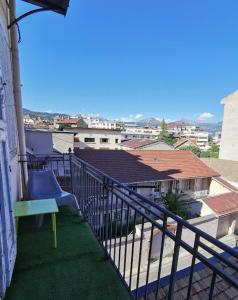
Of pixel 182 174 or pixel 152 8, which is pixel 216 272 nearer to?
pixel 152 8

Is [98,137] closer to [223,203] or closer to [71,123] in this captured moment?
[71,123]

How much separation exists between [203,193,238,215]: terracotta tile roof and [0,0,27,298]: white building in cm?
978

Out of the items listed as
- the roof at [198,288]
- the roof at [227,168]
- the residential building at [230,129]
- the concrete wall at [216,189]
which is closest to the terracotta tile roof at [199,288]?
the roof at [198,288]

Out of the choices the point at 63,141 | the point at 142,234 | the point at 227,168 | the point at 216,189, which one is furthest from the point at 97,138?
the point at 142,234

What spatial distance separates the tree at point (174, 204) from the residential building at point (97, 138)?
1683 centimetres

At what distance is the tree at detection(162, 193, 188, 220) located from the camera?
1094 centimetres

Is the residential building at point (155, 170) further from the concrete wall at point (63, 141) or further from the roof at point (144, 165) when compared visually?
the concrete wall at point (63, 141)

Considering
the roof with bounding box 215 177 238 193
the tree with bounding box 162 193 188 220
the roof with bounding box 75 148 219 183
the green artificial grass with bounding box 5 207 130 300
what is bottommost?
the tree with bounding box 162 193 188 220

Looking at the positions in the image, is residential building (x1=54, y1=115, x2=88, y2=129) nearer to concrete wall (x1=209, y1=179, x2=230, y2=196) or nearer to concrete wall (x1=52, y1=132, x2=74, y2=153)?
concrete wall (x1=52, y1=132, x2=74, y2=153)

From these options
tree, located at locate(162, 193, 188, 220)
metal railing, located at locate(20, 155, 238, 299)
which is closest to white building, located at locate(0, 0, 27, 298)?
metal railing, located at locate(20, 155, 238, 299)

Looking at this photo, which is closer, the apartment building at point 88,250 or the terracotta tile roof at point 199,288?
the apartment building at point 88,250

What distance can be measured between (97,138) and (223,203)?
62.9 feet

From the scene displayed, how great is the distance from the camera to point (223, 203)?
10.8m

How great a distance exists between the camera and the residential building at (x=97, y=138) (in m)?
26.1
